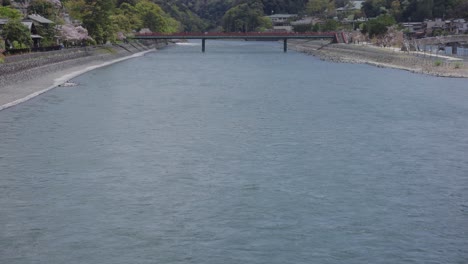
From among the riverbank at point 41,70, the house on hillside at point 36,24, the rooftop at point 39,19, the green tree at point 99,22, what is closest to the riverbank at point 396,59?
the green tree at point 99,22

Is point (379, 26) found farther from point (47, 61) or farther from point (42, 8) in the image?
point (47, 61)

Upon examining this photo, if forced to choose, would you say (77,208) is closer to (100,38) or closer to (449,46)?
(100,38)

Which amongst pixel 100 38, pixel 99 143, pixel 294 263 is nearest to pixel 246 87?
pixel 99 143

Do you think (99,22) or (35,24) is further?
(99,22)

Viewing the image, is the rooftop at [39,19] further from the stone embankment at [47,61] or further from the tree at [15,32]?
the tree at [15,32]

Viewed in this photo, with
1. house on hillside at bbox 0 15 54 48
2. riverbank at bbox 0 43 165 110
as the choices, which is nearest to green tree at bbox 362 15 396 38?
riverbank at bbox 0 43 165 110

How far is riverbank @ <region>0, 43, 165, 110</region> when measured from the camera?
53.8 meters

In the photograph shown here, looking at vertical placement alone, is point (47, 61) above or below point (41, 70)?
above

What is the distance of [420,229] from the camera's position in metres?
20.7

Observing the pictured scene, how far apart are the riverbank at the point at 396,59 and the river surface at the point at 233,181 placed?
93.1 ft

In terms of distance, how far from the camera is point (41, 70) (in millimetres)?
67688

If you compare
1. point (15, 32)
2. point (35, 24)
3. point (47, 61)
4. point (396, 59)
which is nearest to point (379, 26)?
point (396, 59)

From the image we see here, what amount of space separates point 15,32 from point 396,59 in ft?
171

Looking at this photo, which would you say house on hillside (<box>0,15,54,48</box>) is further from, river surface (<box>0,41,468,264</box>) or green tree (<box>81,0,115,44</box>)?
river surface (<box>0,41,468,264</box>)
